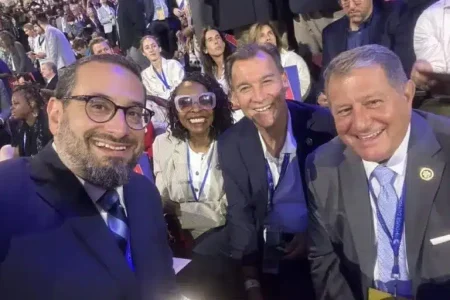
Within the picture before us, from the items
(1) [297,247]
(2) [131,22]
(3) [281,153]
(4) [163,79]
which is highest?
(2) [131,22]

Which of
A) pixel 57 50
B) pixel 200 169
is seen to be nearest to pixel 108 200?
pixel 200 169

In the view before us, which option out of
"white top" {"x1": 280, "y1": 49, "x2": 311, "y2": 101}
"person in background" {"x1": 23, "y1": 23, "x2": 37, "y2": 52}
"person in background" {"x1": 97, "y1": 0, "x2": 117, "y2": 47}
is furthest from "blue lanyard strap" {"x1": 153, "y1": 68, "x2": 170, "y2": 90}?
"person in background" {"x1": 23, "y1": 23, "x2": 37, "y2": 52}

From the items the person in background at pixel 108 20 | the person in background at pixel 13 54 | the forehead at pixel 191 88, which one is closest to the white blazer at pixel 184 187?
the forehead at pixel 191 88

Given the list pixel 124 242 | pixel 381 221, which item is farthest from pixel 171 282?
pixel 381 221

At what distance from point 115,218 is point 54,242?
24 centimetres

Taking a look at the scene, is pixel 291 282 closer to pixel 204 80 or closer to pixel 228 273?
pixel 228 273

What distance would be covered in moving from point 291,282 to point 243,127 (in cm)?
78

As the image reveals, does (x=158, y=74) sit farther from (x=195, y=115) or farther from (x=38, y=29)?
(x=38, y=29)

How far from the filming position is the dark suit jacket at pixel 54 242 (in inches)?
56.7

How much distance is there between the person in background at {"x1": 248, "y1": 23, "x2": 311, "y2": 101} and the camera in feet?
12.4

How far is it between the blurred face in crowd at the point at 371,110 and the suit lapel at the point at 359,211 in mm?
101

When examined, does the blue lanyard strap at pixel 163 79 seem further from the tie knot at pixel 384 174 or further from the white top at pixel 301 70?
the tie knot at pixel 384 174

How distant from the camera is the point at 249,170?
2.59 metres

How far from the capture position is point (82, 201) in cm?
160
